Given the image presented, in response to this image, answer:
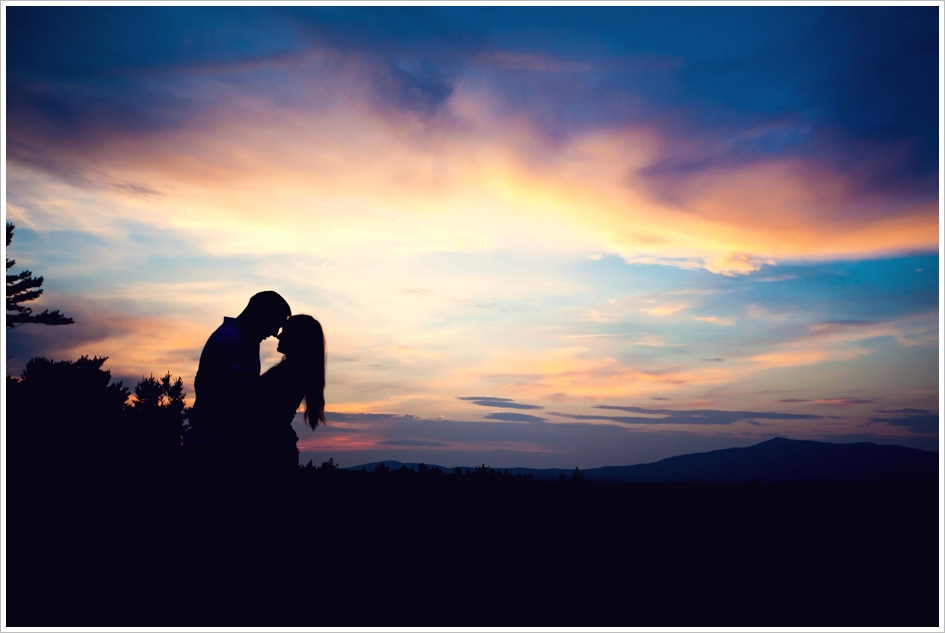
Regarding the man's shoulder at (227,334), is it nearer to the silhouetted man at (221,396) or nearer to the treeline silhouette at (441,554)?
the silhouetted man at (221,396)

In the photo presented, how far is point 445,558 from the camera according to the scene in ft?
17.3

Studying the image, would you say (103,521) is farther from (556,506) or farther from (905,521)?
(905,521)

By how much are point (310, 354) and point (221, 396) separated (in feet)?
3.19

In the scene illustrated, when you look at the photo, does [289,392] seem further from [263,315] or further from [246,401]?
[263,315]

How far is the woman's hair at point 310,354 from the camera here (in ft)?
20.6

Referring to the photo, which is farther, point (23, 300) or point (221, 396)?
point (23, 300)

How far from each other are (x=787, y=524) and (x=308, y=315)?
5611 mm

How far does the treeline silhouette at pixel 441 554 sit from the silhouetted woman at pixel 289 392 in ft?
0.75

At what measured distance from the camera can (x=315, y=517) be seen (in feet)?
19.9

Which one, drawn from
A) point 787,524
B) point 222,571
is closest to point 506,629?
point 222,571

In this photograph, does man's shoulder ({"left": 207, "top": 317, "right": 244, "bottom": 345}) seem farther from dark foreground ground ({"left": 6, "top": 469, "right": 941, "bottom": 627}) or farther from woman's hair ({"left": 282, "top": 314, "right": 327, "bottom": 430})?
dark foreground ground ({"left": 6, "top": 469, "right": 941, "bottom": 627})

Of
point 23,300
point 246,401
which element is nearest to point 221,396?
point 246,401

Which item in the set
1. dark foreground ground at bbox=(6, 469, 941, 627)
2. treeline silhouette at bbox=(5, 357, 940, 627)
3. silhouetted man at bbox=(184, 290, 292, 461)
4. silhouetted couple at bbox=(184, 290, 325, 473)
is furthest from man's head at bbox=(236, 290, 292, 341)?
dark foreground ground at bbox=(6, 469, 941, 627)

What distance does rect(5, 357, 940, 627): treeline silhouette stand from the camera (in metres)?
4.50
